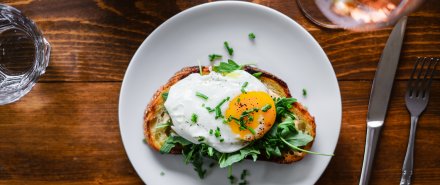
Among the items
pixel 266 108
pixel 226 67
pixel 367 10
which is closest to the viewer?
pixel 367 10

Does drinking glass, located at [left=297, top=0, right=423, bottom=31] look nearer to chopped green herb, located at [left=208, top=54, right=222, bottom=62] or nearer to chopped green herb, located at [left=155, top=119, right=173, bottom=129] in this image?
chopped green herb, located at [left=208, top=54, right=222, bottom=62]

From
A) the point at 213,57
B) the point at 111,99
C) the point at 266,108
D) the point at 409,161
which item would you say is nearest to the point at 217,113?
Answer: the point at 266,108

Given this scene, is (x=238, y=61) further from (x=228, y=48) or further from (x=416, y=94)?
(x=416, y=94)

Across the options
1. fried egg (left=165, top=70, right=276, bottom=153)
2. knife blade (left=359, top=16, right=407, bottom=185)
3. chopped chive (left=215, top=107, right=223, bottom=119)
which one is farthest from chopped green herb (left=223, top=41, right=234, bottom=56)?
knife blade (left=359, top=16, right=407, bottom=185)

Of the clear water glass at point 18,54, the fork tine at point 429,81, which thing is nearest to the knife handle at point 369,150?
the fork tine at point 429,81

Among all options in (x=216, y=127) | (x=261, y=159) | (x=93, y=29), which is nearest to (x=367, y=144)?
(x=261, y=159)

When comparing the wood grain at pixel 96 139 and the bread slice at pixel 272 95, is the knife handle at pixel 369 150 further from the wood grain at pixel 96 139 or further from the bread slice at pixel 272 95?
the bread slice at pixel 272 95
